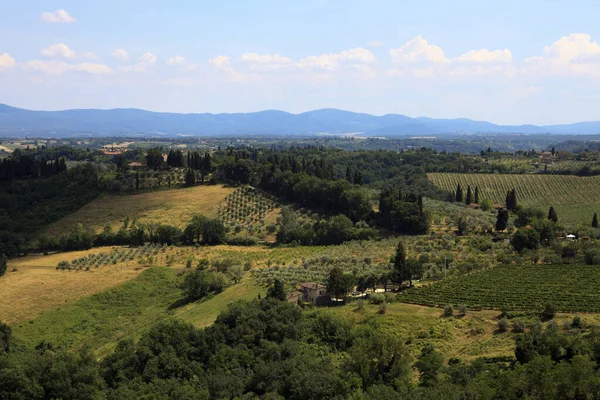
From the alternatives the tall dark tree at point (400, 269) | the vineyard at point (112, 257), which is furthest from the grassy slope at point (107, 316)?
the tall dark tree at point (400, 269)

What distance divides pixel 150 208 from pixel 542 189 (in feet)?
291

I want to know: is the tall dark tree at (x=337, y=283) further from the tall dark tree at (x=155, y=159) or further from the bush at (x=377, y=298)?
the tall dark tree at (x=155, y=159)

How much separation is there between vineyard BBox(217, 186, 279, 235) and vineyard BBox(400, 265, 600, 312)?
133 ft

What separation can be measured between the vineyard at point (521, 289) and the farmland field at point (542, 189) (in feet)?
165

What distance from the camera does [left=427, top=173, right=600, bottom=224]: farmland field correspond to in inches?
4139

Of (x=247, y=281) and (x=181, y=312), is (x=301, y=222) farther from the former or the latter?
(x=181, y=312)

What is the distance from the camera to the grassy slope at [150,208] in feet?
280

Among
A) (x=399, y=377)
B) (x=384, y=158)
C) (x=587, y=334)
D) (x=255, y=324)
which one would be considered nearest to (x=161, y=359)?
(x=255, y=324)

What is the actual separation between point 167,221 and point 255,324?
51.9 m

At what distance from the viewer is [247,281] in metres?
54.8

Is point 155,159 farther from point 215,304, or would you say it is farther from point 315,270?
point 215,304

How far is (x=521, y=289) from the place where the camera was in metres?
44.2

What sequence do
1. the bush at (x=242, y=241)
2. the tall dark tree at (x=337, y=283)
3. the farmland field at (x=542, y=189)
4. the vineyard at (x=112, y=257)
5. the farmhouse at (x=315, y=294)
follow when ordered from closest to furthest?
the tall dark tree at (x=337, y=283)
the farmhouse at (x=315, y=294)
the vineyard at (x=112, y=257)
the bush at (x=242, y=241)
the farmland field at (x=542, y=189)

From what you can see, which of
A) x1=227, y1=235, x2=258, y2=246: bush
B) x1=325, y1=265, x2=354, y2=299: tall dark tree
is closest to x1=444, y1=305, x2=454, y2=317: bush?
x1=325, y1=265, x2=354, y2=299: tall dark tree
